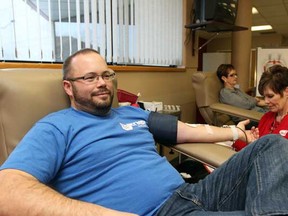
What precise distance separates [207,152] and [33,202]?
0.73 m

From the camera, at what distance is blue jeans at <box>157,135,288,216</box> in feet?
2.43

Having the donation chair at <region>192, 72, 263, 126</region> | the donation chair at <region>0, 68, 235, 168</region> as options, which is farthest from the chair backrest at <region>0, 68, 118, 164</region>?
the donation chair at <region>192, 72, 263, 126</region>

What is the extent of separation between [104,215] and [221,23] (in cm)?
241

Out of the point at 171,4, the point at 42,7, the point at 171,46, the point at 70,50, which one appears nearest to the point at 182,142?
the point at 70,50

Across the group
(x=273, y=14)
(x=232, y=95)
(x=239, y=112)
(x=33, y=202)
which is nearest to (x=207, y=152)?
(x=33, y=202)

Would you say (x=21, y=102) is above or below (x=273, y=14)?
below

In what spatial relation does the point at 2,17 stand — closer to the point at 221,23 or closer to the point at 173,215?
the point at 173,215

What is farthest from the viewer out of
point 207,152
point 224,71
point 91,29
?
point 224,71

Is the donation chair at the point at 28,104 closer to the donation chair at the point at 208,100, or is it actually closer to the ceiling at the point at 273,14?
the donation chair at the point at 208,100

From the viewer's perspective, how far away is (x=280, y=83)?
1469 millimetres

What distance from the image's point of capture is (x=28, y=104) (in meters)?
1.05

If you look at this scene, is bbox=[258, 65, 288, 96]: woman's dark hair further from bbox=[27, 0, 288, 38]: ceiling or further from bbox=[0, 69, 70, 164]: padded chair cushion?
bbox=[27, 0, 288, 38]: ceiling

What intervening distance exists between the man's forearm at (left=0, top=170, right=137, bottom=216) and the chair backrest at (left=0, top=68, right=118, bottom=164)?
343 mm

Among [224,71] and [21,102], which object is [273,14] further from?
[21,102]
